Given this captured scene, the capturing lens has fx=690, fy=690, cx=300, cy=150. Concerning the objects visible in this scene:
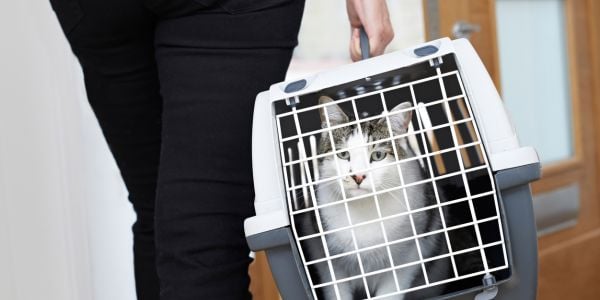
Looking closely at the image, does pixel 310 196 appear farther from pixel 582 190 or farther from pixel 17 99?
pixel 582 190

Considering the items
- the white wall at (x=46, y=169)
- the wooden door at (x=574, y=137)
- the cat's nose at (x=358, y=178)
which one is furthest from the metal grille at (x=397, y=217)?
the wooden door at (x=574, y=137)

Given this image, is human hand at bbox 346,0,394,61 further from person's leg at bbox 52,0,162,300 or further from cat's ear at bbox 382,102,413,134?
person's leg at bbox 52,0,162,300

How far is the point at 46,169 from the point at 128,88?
492mm

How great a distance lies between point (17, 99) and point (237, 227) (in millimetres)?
674

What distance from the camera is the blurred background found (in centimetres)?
120

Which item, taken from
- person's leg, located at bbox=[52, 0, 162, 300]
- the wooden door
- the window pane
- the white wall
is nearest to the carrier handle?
person's leg, located at bbox=[52, 0, 162, 300]

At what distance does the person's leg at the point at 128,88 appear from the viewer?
2.44 ft

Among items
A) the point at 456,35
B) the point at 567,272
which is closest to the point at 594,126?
the point at 567,272

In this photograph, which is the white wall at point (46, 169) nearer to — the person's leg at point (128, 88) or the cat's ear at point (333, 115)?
the person's leg at point (128, 88)

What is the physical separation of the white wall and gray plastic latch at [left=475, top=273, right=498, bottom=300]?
30.1 inches

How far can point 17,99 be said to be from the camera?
47.4 inches

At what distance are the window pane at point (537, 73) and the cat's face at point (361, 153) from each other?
1.79 m

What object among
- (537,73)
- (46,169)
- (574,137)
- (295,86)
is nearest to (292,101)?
(295,86)

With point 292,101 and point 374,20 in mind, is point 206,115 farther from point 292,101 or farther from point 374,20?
point 374,20
